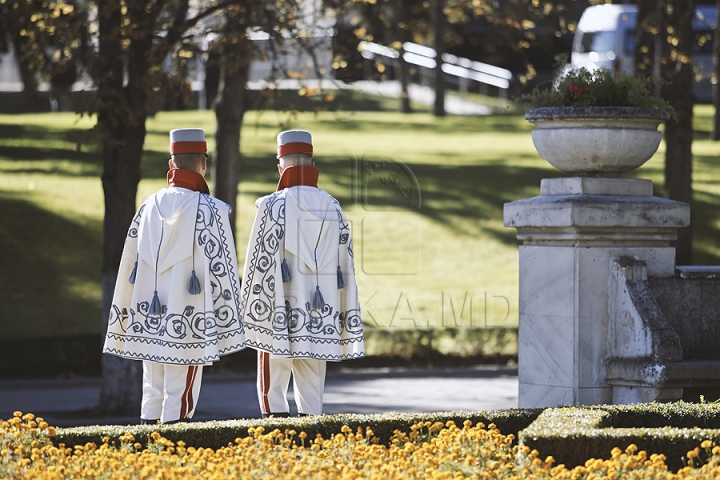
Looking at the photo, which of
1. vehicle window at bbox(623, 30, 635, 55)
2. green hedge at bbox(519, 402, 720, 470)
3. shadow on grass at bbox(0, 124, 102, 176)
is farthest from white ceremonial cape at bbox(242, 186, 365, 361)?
vehicle window at bbox(623, 30, 635, 55)

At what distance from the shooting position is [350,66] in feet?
42.1

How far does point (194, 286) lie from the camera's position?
6.67 metres

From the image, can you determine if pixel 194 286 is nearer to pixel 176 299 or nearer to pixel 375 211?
pixel 176 299

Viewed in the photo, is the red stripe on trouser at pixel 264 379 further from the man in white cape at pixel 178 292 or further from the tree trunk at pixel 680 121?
the tree trunk at pixel 680 121

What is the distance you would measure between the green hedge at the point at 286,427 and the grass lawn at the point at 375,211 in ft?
14.4

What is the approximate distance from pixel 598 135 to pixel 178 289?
287cm

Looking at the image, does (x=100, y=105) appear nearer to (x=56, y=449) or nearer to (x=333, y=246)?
(x=333, y=246)

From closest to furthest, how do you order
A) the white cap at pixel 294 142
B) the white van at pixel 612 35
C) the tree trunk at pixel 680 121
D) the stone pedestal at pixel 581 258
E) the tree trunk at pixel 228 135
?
the stone pedestal at pixel 581 258 → the white cap at pixel 294 142 → the tree trunk at pixel 228 135 → the tree trunk at pixel 680 121 → the white van at pixel 612 35

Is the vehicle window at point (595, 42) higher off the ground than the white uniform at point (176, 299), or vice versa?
the vehicle window at point (595, 42)

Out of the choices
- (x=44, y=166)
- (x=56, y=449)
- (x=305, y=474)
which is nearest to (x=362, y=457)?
(x=305, y=474)

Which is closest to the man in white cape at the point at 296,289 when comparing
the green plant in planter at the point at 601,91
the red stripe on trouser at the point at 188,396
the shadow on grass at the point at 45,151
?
the red stripe on trouser at the point at 188,396

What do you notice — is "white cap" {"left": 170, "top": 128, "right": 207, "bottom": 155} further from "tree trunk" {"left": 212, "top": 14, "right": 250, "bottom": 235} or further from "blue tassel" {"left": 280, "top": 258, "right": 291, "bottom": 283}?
"tree trunk" {"left": 212, "top": 14, "right": 250, "bottom": 235}

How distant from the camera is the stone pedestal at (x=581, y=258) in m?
7.01

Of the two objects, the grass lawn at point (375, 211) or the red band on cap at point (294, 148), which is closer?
the red band on cap at point (294, 148)
